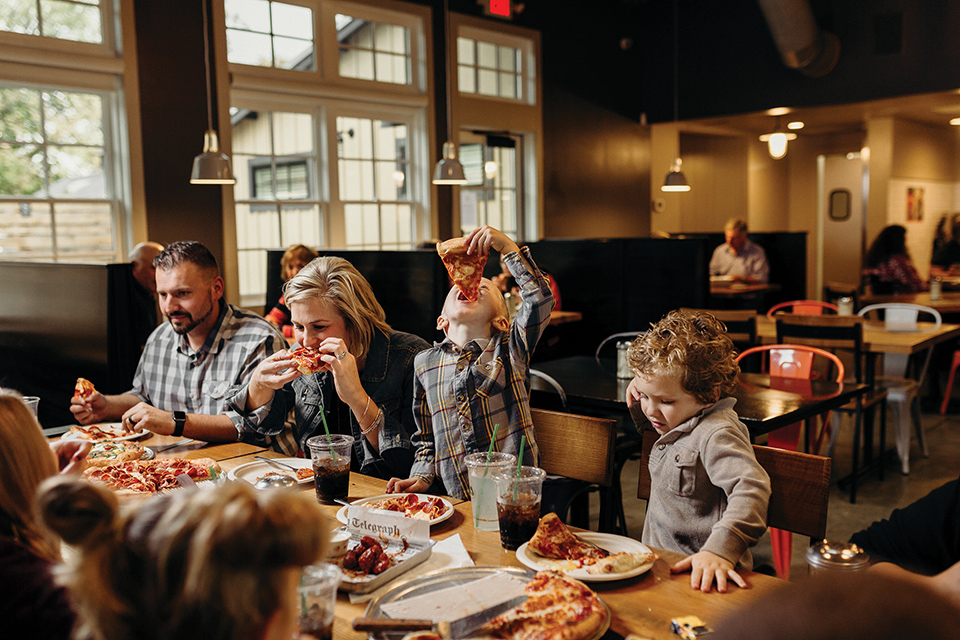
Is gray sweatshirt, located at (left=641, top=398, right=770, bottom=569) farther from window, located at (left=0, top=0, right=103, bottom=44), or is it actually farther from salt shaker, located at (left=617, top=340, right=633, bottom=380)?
window, located at (left=0, top=0, right=103, bottom=44)

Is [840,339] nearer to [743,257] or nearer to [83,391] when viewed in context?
[83,391]

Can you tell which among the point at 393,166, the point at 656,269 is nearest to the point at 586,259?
the point at 656,269

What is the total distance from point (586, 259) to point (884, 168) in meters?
6.22

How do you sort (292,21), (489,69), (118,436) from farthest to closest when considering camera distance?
(489,69)
(292,21)
(118,436)

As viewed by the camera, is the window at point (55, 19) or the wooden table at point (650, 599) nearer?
the wooden table at point (650, 599)

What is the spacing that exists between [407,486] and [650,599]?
87cm

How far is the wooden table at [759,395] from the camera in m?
2.84

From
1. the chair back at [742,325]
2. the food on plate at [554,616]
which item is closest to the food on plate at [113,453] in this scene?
the food on plate at [554,616]

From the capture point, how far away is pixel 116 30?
5762 millimetres

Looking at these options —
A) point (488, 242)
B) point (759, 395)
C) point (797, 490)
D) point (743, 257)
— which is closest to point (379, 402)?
point (488, 242)

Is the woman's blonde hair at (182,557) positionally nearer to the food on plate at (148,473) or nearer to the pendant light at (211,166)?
the food on plate at (148,473)

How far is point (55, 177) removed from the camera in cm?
565

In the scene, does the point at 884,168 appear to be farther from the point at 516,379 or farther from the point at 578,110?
the point at 516,379

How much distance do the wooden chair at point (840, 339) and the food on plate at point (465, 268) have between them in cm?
289
